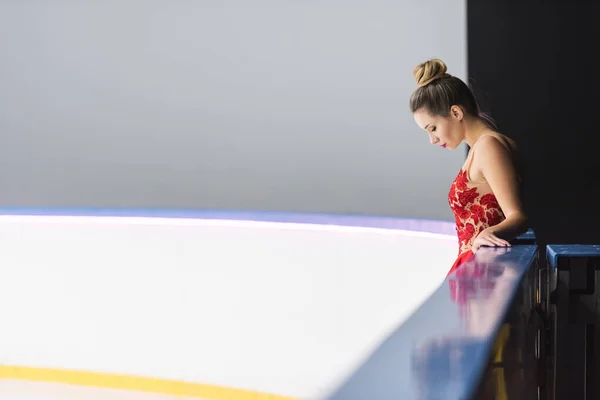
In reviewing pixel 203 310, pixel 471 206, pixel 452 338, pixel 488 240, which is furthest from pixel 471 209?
pixel 203 310

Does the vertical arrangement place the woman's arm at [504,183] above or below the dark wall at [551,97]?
below

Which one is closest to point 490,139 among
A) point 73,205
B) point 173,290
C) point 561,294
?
point 561,294

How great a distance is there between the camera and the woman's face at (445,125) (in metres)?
2.10

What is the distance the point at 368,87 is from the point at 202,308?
4.36 meters

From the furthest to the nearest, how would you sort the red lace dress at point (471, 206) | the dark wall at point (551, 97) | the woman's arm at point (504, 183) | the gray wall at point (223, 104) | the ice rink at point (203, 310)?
1. the gray wall at point (223, 104)
2. the dark wall at point (551, 97)
3. the ice rink at point (203, 310)
4. the red lace dress at point (471, 206)
5. the woman's arm at point (504, 183)

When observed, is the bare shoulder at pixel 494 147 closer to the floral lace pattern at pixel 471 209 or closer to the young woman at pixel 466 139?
the young woman at pixel 466 139

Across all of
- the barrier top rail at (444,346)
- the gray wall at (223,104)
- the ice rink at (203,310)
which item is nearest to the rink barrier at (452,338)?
the barrier top rail at (444,346)

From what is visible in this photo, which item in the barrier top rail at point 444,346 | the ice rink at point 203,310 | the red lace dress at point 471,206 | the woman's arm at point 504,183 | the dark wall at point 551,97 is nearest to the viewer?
the barrier top rail at point 444,346

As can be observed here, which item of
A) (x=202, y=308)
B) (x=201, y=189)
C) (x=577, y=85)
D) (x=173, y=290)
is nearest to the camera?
(x=202, y=308)

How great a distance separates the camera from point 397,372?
933 mm

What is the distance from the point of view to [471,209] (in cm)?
211

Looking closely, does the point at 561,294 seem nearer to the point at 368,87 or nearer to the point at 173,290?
the point at 173,290

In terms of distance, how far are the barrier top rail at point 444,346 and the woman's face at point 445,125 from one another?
57cm

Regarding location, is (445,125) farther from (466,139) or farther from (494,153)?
(494,153)
